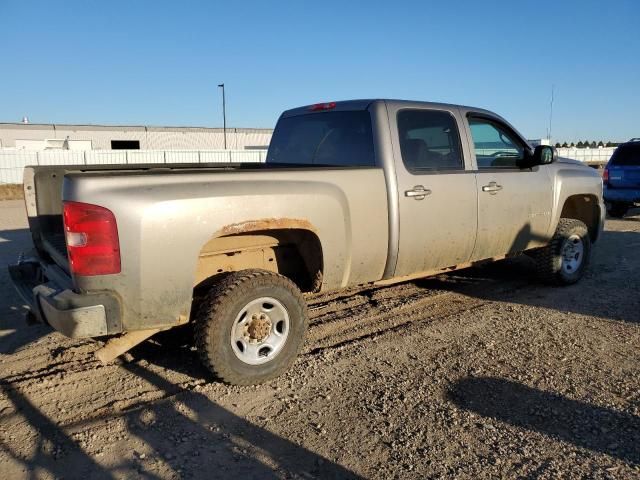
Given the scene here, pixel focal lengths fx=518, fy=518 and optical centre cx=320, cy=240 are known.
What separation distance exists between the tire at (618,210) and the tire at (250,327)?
11.0 m

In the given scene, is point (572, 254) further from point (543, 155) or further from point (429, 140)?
point (429, 140)

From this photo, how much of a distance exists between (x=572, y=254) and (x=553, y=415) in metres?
3.52

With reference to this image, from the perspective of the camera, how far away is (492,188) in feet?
16.4

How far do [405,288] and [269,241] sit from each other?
2.61 m

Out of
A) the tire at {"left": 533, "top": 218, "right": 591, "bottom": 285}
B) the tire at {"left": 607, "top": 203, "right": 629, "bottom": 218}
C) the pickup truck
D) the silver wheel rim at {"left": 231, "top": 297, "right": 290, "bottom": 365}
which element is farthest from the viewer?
the tire at {"left": 607, "top": 203, "right": 629, "bottom": 218}

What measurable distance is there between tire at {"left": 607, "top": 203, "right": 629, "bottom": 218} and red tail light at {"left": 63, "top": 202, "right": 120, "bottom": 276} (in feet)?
40.1

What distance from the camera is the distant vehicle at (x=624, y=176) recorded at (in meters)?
11.2

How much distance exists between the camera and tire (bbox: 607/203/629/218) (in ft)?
39.8

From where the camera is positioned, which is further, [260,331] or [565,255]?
[565,255]

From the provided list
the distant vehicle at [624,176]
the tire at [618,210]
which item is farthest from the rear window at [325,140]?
the tire at [618,210]

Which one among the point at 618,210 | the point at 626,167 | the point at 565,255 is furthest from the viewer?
the point at 618,210

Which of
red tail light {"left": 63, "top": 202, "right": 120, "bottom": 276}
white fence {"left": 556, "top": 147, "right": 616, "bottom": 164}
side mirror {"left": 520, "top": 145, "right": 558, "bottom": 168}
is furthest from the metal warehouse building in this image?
red tail light {"left": 63, "top": 202, "right": 120, "bottom": 276}

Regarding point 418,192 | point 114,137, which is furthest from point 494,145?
point 114,137

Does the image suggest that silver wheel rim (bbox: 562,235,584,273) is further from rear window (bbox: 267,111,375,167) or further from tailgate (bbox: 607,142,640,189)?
tailgate (bbox: 607,142,640,189)
